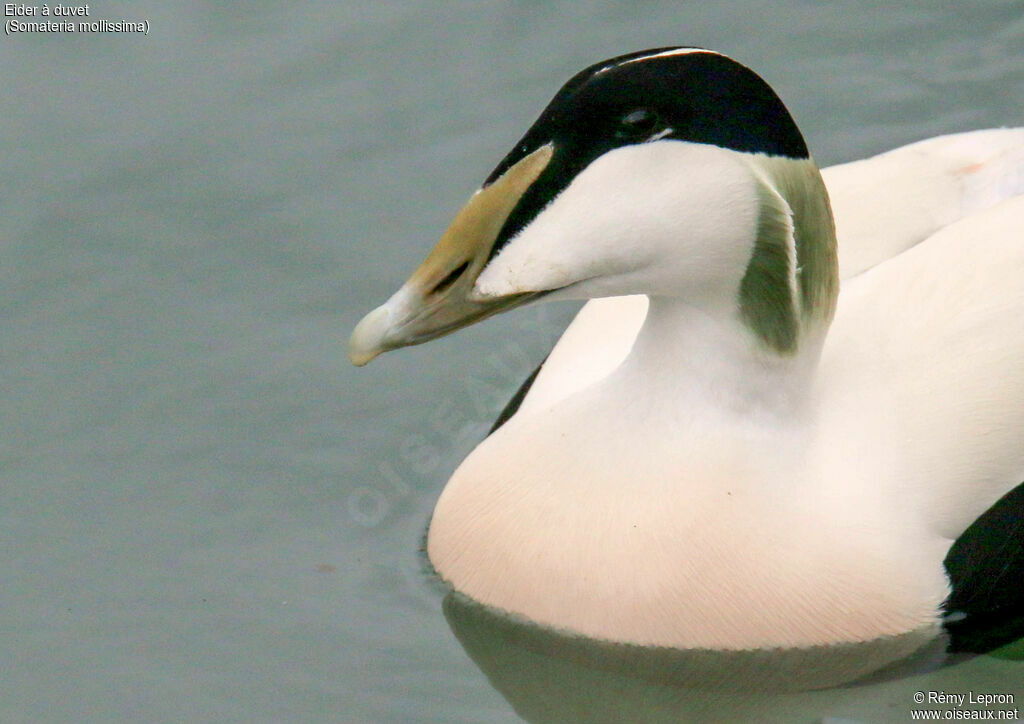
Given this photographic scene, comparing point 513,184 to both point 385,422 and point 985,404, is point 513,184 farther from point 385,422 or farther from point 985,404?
point 385,422

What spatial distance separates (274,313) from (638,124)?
1.95 metres

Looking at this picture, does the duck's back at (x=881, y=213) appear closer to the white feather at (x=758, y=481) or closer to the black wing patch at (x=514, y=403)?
the black wing patch at (x=514, y=403)

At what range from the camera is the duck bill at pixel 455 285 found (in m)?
2.68

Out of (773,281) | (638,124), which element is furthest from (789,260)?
(638,124)

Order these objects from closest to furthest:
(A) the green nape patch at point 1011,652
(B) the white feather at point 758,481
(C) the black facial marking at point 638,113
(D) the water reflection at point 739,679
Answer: (C) the black facial marking at point 638,113, (B) the white feather at point 758,481, (D) the water reflection at point 739,679, (A) the green nape patch at point 1011,652

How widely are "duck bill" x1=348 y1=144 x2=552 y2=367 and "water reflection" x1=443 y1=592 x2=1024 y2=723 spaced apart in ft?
2.61

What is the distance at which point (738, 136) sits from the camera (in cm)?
272

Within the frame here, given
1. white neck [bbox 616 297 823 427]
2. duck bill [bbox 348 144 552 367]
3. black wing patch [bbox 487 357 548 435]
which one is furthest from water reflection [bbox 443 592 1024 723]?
duck bill [bbox 348 144 552 367]

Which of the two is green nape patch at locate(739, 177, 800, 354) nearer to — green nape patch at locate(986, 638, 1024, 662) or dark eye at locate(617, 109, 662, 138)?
dark eye at locate(617, 109, 662, 138)

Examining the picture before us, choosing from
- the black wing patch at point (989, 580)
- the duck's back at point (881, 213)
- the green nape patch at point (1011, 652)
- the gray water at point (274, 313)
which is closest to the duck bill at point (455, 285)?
the duck's back at point (881, 213)

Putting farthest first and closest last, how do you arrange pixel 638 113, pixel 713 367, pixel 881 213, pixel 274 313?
pixel 274 313, pixel 881 213, pixel 713 367, pixel 638 113

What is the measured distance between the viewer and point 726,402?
309 centimetres

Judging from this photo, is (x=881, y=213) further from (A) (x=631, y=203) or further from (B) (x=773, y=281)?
(A) (x=631, y=203)

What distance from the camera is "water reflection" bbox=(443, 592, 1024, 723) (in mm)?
3229
